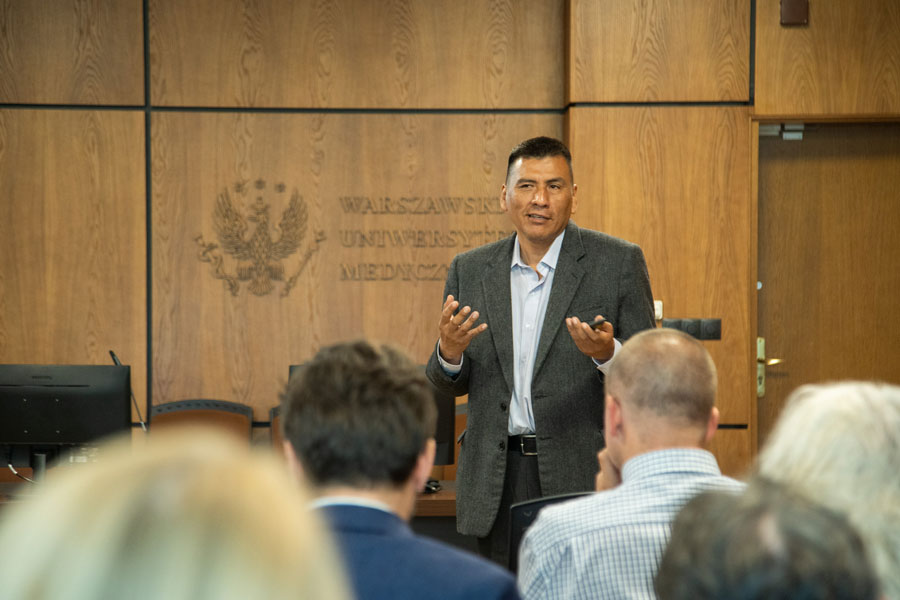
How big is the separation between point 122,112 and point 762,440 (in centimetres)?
408

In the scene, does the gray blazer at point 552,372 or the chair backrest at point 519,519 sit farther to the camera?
the gray blazer at point 552,372

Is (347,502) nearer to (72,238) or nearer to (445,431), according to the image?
(445,431)

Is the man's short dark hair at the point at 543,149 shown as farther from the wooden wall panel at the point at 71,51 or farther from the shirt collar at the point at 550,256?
the wooden wall panel at the point at 71,51

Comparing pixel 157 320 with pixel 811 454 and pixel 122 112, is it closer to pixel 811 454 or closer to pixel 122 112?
pixel 122 112

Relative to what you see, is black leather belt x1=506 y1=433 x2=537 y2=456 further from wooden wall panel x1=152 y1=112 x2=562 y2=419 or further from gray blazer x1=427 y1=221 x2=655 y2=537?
wooden wall panel x1=152 y1=112 x2=562 y2=419

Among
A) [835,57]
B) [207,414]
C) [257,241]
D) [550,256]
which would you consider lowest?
[207,414]

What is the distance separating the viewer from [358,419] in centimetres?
135

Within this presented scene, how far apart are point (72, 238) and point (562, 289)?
3.48m

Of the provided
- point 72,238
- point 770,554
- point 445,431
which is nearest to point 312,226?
point 72,238

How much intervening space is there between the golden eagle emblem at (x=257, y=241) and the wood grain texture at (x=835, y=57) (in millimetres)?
2693

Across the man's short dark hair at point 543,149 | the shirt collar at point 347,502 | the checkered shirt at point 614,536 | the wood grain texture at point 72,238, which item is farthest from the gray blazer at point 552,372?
the wood grain texture at point 72,238

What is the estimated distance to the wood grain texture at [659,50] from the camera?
5059mm

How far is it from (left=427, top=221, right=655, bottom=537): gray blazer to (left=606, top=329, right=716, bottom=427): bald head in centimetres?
89

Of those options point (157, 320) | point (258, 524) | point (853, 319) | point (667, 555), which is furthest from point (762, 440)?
point (258, 524)
